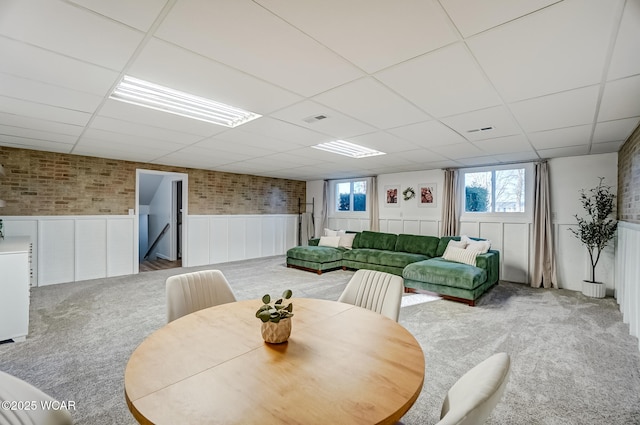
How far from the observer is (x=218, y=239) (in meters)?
7.45

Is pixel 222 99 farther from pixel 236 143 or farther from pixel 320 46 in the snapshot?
pixel 236 143

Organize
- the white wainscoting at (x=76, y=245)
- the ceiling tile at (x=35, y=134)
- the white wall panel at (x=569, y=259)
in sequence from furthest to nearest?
the white wall panel at (x=569, y=259)
the white wainscoting at (x=76, y=245)
the ceiling tile at (x=35, y=134)

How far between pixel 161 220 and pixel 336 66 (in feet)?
26.9

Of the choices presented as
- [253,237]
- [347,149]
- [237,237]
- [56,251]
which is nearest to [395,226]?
[347,149]

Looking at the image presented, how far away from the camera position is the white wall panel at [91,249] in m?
5.46

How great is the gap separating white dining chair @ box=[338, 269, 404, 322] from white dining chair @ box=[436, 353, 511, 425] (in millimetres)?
1001

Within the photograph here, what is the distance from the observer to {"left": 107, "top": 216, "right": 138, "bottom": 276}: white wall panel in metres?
5.82

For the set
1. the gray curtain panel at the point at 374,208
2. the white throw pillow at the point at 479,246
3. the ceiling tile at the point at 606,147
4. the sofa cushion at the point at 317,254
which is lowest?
the sofa cushion at the point at 317,254

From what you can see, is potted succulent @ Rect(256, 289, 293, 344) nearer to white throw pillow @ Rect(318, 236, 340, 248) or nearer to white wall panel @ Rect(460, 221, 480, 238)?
white throw pillow @ Rect(318, 236, 340, 248)

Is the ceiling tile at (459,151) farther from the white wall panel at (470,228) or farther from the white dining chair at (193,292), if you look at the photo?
the white dining chair at (193,292)

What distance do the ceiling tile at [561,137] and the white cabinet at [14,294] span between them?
616 centimetres

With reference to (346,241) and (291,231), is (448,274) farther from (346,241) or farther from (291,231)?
(291,231)

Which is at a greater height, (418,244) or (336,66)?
(336,66)

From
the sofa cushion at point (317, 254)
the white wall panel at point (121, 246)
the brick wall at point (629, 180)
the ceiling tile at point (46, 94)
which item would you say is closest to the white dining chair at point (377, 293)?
the ceiling tile at point (46, 94)
